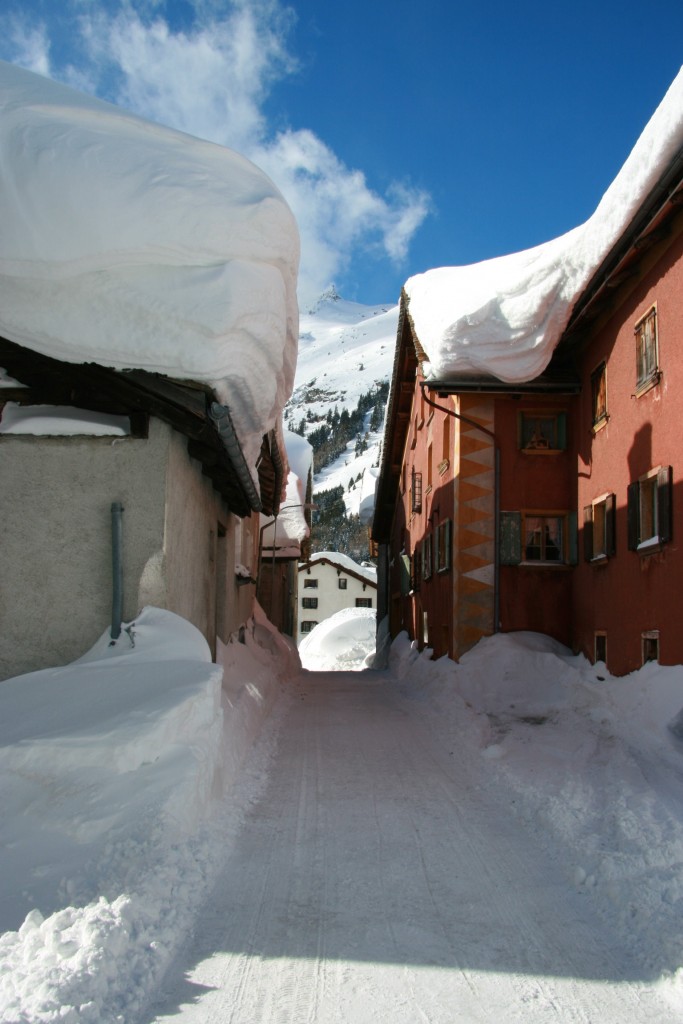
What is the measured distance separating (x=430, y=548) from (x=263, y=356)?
1151 centimetres

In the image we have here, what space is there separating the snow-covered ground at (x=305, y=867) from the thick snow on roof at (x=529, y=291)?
5.54 metres

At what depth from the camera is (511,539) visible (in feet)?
49.6

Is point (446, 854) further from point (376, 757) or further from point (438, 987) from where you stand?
point (376, 757)

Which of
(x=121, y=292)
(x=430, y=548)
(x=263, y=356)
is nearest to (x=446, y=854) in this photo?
(x=263, y=356)

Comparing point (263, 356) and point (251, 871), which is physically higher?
point (263, 356)

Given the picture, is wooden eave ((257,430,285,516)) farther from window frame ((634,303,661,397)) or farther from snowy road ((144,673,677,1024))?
snowy road ((144,673,677,1024))

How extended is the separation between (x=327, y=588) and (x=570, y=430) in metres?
53.5

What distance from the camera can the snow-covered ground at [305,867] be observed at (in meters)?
3.82

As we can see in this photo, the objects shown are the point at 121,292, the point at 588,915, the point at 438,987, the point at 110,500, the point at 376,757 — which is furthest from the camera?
the point at 376,757

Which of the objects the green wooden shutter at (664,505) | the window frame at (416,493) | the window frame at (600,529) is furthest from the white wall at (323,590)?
the green wooden shutter at (664,505)

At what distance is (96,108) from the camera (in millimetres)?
7781

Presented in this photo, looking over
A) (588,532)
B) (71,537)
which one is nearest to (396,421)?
(588,532)

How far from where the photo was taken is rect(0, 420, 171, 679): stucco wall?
761cm

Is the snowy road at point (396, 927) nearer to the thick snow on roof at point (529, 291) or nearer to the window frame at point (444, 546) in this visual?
the thick snow on roof at point (529, 291)
